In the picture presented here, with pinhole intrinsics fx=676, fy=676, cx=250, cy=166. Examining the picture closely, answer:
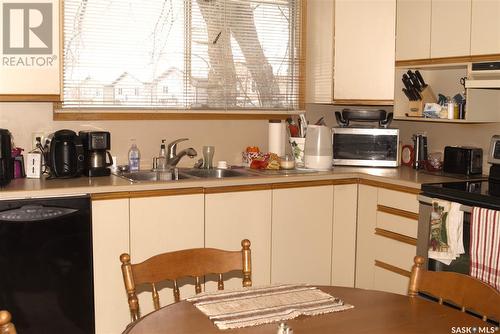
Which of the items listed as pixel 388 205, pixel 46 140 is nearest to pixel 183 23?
pixel 46 140

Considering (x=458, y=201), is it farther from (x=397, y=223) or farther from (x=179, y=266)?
(x=179, y=266)

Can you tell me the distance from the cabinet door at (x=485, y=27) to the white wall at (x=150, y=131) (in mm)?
1471

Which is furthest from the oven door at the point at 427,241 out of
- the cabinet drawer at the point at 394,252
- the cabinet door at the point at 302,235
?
the cabinet door at the point at 302,235

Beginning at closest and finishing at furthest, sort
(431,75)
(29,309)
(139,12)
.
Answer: (29,309), (139,12), (431,75)

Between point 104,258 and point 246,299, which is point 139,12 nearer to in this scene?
point 104,258

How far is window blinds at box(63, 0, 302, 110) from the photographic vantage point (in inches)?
151

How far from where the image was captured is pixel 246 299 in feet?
6.45

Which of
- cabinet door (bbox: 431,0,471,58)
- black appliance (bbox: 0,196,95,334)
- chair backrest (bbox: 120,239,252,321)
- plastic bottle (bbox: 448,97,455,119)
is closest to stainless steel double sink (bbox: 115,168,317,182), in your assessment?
black appliance (bbox: 0,196,95,334)

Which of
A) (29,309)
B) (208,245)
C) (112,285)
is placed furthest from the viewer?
(208,245)

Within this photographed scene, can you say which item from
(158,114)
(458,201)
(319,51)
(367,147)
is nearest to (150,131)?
(158,114)

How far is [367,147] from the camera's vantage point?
4273 millimetres

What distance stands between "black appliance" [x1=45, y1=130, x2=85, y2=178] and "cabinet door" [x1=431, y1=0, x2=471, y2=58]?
81.7 inches

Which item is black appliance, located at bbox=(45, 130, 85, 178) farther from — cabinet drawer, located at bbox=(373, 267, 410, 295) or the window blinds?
cabinet drawer, located at bbox=(373, 267, 410, 295)

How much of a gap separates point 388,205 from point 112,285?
1.57 meters
